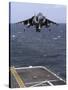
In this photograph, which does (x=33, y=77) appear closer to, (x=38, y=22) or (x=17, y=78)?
(x=17, y=78)

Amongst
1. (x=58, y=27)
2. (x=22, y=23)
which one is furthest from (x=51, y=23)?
(x=22, y=23)

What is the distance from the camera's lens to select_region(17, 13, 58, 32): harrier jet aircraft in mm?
2318

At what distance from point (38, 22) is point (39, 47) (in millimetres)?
248

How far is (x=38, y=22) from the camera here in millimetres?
2344

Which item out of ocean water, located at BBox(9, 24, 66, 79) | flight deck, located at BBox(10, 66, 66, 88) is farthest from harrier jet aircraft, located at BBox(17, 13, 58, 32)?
flight deck, located at BBox(10, 66, 66, 88)

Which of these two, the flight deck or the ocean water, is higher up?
the ocean water

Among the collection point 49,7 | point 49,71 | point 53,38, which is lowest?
point 49,71

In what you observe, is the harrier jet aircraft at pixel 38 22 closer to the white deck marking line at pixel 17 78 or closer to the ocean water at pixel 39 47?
the ocean water at pixel 39 47

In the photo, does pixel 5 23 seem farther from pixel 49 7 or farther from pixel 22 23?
pixel 49 7

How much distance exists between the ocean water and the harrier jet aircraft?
37mm

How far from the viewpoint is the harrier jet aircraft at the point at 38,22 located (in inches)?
91.3

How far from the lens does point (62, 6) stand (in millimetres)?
2406

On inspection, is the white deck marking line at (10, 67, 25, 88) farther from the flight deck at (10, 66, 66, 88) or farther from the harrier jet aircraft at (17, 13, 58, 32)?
the harrier jet aircraft at (17, 13, 58, 32)

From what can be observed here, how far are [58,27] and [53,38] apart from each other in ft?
0.40
